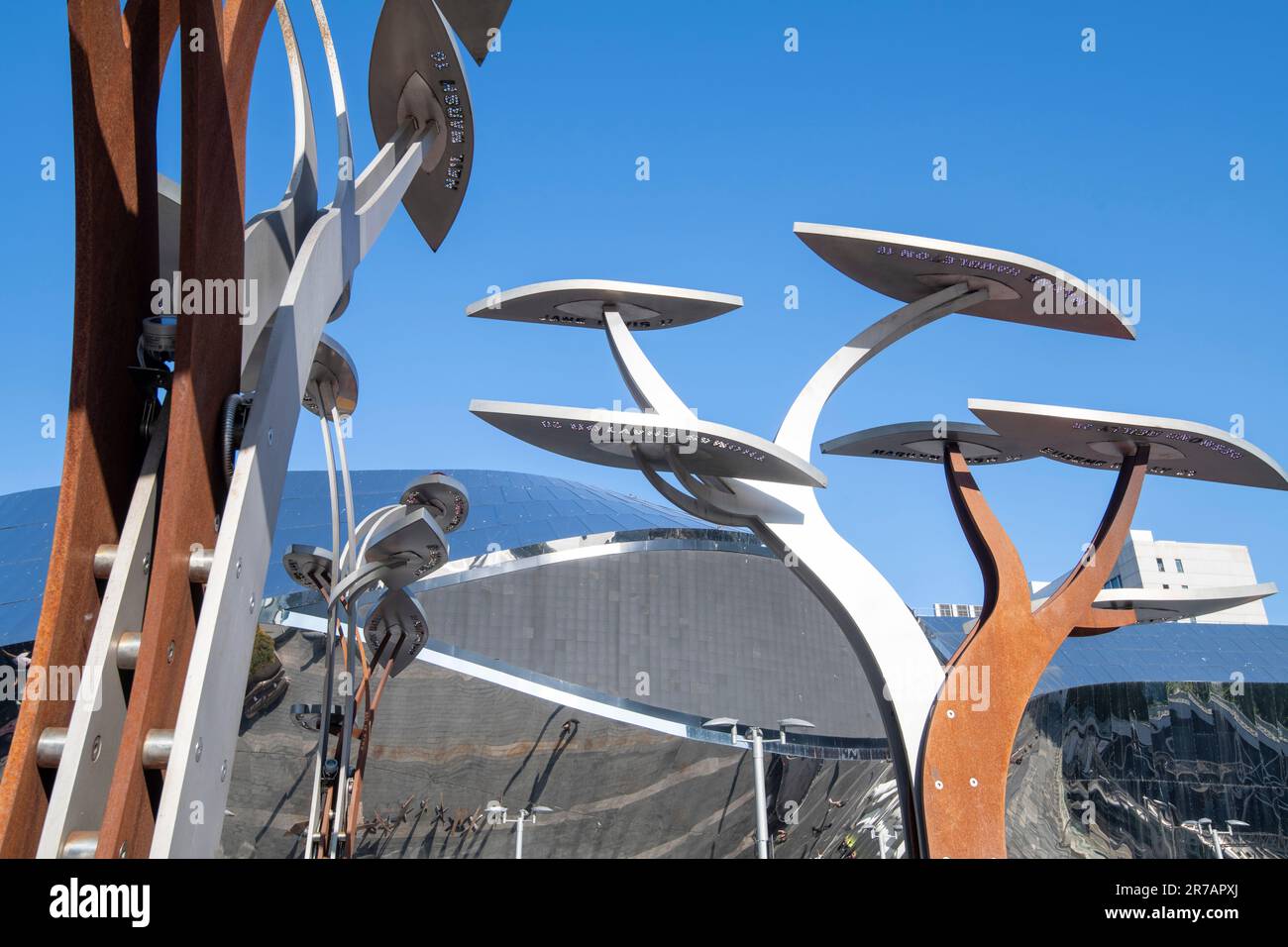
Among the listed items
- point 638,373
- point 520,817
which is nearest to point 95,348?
point 638,373

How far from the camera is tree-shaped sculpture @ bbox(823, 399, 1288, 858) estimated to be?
1280 centimetres

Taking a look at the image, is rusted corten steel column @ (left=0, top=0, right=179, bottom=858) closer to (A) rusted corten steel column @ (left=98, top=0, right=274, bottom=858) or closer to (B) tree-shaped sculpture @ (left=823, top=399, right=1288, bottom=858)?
(A) rusted corten steel column @ (left=98, top=0, right=274, bottom=858)

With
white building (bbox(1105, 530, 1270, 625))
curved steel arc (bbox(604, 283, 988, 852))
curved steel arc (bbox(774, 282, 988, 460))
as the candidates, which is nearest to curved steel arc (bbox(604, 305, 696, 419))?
curved steel arc (bbox(604, 283, 988, 852))

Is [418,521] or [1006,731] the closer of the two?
[418,521]

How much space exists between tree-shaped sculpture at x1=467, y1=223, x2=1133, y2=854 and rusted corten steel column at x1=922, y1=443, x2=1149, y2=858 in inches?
13.1

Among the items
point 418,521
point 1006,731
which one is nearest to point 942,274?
point 1006,731

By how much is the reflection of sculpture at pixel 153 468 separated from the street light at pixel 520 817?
16048 mm

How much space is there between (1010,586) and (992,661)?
106 centimetres

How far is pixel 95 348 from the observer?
4.57m

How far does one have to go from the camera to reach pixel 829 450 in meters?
16.2

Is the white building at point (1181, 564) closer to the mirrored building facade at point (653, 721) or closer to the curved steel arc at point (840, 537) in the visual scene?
the mirrored building facade at point (653, 721)

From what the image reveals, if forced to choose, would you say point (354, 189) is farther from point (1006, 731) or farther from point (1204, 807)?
point (1204, 807)
